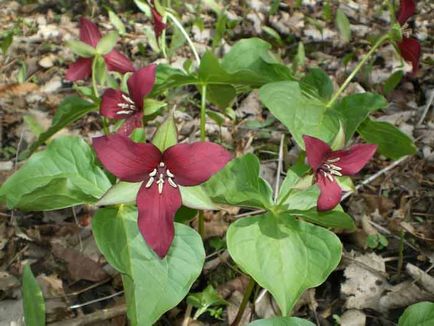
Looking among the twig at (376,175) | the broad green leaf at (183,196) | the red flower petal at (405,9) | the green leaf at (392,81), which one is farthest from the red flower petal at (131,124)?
the green leaf at (392,81)

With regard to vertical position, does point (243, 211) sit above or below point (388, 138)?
below

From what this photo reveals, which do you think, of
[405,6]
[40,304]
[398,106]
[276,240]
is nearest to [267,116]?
[398,106]

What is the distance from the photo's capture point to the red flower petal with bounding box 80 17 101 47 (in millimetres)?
1679

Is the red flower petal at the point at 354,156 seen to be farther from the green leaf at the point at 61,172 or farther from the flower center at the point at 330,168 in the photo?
the green leaf at the point at 61,172

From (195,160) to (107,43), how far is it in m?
0.65

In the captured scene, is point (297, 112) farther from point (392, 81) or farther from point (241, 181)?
point (392, 81)

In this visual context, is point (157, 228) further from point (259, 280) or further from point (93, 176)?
point (93, 176)

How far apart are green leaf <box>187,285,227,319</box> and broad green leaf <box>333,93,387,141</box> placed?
627 millimetres

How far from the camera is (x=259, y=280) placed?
1.25 metres

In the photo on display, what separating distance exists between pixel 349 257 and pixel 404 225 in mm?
262

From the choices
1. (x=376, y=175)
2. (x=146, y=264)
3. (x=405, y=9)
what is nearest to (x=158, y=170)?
(x=146, y=264)

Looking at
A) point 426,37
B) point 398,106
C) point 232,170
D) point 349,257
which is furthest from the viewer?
point 426,37

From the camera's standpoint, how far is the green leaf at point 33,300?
131 cm

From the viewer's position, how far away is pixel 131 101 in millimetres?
1499
